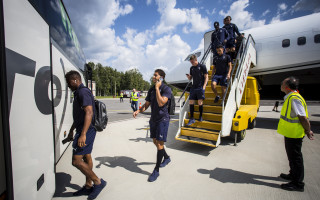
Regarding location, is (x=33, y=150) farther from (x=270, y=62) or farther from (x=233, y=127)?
(x=270, y=62)

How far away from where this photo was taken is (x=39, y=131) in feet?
5.66

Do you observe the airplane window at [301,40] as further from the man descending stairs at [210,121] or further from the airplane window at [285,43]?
the man descending stairs at [210,121]

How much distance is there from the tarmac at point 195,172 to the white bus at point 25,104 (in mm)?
961

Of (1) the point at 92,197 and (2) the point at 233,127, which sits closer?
(1) the point at 92,197

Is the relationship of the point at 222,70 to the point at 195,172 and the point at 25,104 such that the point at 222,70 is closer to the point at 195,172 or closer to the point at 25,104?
the point at 195,172

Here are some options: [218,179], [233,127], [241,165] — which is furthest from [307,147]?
[218,179]

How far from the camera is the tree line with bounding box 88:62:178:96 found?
201ft

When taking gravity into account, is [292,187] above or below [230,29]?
below

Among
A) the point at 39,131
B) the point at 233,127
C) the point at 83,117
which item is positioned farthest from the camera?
the point at 233,127

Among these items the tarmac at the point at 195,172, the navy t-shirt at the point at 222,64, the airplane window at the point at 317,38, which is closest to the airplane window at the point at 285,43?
the airplane window at the point at 317,38

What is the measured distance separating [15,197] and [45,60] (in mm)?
1417

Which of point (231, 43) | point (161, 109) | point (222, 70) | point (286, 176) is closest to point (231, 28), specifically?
point (231, 43)

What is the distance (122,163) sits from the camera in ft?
11.0

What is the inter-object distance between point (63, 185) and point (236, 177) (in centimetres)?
289
